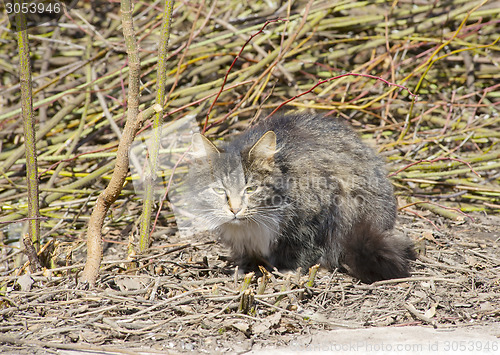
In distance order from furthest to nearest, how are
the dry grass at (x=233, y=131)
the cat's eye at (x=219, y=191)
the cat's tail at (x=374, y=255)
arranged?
the cat's eye at (x=219, y=191) → the cat's tail at (x=374, y=255) → the dry grass at (x=233, y=131)

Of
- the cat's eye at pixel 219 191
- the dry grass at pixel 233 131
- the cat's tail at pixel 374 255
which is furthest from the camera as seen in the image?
the cat's eye at pixel 219 191

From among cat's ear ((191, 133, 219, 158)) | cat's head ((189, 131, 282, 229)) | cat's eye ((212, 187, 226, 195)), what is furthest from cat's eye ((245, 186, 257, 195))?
cat's ear ((191, 133, 219, 158))

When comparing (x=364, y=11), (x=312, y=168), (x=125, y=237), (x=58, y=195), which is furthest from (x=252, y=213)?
(x=364, y=11)

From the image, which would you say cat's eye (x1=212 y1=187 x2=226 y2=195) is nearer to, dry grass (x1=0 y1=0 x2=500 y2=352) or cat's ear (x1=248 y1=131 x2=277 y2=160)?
cat's ear (x1=248 y1=131 x2=277 y2=160)

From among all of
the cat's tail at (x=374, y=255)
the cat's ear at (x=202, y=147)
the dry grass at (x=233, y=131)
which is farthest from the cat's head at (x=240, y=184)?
the cat's tail at (x=374, y=255)

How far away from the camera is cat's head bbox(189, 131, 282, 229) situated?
3.01 metres

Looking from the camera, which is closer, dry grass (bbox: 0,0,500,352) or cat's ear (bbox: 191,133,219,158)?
dry grass (bbox: 0,0,500,352)

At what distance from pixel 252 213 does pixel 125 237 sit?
4.09 feet

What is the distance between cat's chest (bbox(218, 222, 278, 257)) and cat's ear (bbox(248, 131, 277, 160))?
16.0 inches

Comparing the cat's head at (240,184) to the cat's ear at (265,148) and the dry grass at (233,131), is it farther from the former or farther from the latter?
the dry grass at (233,131)

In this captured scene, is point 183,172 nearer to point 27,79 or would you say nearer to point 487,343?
point 27,79

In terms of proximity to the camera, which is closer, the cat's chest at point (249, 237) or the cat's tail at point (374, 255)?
the cat's tail at point (374, 255)

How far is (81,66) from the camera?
4684mm

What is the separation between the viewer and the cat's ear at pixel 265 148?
297cm
